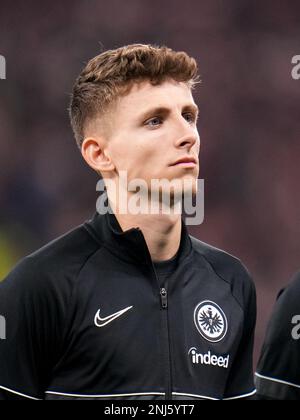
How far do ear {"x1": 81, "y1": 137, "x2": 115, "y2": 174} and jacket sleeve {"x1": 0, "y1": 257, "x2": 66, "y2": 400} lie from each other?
459 mm

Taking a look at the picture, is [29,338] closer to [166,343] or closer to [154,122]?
[166,343]

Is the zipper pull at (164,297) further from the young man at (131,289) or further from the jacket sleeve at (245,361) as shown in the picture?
the jacket sleeve at (245,361)

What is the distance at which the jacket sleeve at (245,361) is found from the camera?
3.29 meters

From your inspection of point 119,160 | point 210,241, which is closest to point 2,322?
point 119,160

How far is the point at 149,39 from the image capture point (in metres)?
7.85

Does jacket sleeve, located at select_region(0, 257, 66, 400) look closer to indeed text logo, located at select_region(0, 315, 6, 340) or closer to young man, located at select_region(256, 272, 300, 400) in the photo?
indeed text logo, located at select_region(0, 315, 6, 340)

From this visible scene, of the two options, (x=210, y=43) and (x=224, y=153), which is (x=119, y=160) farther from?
(x=210, y=43)

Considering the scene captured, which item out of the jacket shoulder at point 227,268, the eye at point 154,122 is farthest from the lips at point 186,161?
the jacket shoulder at point 227,268

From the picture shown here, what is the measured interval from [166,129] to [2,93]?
4.65 metres

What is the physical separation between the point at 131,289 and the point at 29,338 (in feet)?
1.26

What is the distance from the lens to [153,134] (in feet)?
10.2

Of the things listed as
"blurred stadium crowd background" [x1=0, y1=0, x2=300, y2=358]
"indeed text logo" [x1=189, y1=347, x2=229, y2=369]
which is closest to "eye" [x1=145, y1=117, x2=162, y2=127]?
"indeed text logo" [x1=189, y1=347, x2=229, y2=369]

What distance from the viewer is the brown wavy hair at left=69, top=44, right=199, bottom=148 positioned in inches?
125

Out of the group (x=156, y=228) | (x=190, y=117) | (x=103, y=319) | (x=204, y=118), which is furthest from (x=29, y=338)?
(x=204, y=118)
